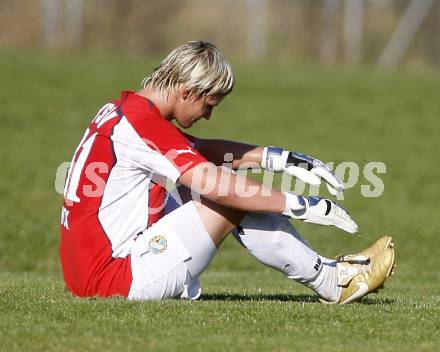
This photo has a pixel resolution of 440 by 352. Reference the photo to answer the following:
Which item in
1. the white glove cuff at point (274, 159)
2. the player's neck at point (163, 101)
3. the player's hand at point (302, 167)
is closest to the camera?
the player's neck at point (163, 101)

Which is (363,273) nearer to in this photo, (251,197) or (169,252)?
(251,197)

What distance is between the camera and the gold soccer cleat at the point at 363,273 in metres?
6.64

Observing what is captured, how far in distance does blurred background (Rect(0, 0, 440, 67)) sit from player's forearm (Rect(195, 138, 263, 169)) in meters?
24.5

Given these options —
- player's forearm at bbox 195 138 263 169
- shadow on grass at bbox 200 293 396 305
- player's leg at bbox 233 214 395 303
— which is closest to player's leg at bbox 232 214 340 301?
player's leg at bbox 233 214 395 303

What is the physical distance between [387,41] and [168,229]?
27.6 m

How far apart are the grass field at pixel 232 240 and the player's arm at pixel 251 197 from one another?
62 cm

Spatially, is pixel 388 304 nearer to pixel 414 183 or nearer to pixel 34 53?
pixel 414 183

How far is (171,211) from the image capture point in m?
6.66

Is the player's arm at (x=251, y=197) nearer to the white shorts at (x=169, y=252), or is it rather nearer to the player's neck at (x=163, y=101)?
the white shorts at (x=169, y=252)

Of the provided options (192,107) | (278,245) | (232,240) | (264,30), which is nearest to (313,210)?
(278,245)

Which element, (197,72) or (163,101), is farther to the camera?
(163,101)

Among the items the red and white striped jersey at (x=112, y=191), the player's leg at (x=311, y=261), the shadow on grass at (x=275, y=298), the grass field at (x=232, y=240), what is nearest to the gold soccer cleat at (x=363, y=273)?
the player's leg at (x=311, y=261)

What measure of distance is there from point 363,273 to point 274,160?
106 cm

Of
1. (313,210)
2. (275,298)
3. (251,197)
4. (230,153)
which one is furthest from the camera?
(275,298)
